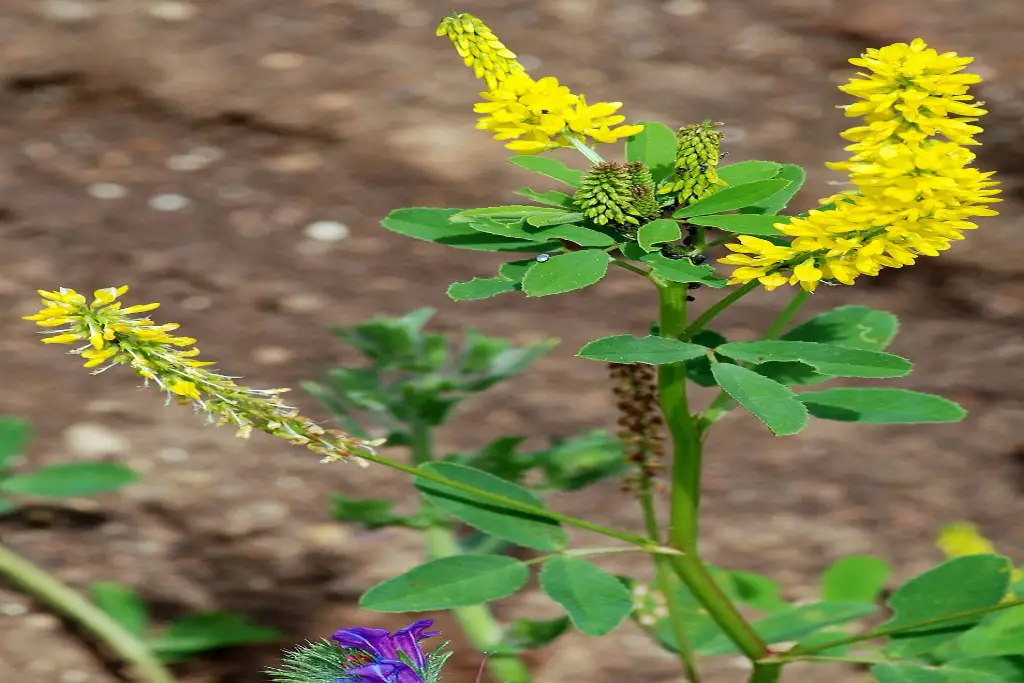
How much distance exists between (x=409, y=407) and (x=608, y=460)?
0.27 m

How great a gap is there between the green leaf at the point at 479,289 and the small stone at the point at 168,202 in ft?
4.72

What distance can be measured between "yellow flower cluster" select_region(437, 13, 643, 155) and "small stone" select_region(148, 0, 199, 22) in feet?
5.69

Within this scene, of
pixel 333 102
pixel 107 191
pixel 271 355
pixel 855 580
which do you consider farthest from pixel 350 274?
pixel 855 580

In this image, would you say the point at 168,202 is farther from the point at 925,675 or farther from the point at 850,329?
the point at 925,675

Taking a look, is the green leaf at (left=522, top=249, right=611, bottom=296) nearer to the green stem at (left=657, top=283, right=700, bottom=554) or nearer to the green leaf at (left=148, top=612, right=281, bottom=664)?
→ the green stem at (left=657, top=283, right=700, bottom=554)

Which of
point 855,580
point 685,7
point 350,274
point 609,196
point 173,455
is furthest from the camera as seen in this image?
point 685,7

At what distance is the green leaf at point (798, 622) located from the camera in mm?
1311

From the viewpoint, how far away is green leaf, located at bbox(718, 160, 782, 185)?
0.94 meters

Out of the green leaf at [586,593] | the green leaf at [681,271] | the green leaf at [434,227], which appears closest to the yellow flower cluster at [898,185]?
the green leaf at [681,271]

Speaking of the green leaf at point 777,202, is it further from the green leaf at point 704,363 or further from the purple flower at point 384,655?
the purple flower at point 384,655

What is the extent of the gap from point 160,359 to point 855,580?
1129mm

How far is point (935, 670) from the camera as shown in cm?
110

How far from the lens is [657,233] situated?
2.77ft

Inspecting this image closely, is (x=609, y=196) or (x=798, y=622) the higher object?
(x=609, y=196)
